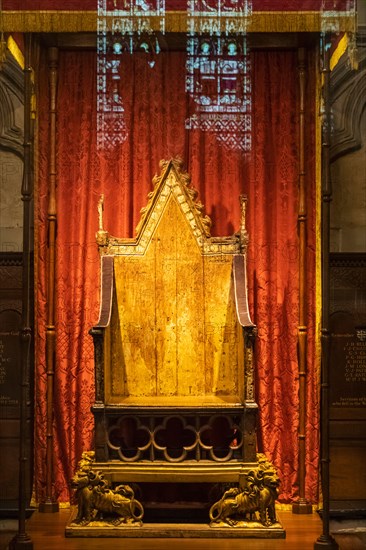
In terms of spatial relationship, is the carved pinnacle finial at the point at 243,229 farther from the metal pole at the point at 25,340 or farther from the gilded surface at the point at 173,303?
the metal pole at the point at 25,340

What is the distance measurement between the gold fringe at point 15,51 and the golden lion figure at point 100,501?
8.52ft

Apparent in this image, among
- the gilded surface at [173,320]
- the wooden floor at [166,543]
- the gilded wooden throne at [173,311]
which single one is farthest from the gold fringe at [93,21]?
the wooden floor at [166,543]

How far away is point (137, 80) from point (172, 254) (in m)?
1.25

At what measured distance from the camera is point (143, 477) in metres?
6.09

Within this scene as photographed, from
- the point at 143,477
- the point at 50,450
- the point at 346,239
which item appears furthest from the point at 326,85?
the point at 50,450

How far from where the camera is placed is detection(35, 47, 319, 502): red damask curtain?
6844 mm

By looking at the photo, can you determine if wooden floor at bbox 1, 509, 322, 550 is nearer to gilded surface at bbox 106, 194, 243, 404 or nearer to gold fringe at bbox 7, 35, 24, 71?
gilded surface at bbox 106, 194, 243, 404

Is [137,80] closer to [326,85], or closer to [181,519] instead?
[326,85]

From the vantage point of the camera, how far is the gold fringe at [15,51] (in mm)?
6016

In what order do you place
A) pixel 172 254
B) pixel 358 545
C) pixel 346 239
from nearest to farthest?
pixel 358 545, pixel 346 239, pixel 172 254

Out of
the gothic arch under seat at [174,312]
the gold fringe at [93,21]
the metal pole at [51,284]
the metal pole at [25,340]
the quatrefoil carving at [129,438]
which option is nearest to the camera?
the metal pole at [25,340]

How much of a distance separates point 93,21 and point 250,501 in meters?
3.09

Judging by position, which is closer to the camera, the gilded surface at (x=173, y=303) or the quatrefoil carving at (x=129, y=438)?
the quatrefoil carving at (x=129, y=438)

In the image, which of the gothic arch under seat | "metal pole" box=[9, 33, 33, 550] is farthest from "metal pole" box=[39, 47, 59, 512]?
"metal pole" box=[9, 33, 33, 550]
